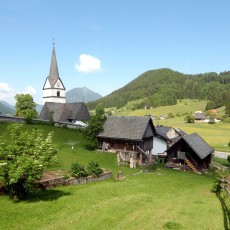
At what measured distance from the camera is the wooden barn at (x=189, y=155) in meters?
48.2

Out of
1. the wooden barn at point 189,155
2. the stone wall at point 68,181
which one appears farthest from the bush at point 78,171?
the wooden barn at point 189,155

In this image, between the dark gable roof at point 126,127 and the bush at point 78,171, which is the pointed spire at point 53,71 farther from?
the bush at point 78,171

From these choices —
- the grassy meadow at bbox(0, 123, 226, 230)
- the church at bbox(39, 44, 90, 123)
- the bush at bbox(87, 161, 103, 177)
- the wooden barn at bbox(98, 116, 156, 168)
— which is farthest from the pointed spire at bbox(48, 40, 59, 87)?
the grassy meadow at bbox(0, 123, 226, 230)

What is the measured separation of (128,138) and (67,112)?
29.4m

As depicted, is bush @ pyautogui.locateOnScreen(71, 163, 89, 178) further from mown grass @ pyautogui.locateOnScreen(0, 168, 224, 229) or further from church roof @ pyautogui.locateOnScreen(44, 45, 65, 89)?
church roof @ pyautogui.locateOnScreen(44, 45, 65, 89)

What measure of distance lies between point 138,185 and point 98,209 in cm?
1125

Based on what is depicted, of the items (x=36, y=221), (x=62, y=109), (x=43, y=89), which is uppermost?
(x=43, y=89)

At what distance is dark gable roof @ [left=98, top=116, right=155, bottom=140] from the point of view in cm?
4894

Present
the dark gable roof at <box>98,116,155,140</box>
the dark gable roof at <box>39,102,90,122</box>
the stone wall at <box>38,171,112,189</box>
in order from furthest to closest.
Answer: the dark gable roof at <box>39,102,90,122</box>
the dark gable roof at <box>98,116,155,140</box>
the stone wall at <box>38,171,112,189</box>

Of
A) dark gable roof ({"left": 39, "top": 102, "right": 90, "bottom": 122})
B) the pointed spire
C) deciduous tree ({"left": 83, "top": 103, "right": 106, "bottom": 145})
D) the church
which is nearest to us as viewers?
deciduous tree ({"left": 83, "top": 103, "right": 106, "bottom": 145})

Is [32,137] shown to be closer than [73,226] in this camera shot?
No

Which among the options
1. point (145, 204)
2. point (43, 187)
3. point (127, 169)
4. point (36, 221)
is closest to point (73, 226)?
point (36, 221)

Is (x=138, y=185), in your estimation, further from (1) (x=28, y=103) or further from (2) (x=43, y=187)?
(1) (x=28, y=103)

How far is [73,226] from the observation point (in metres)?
16.2
